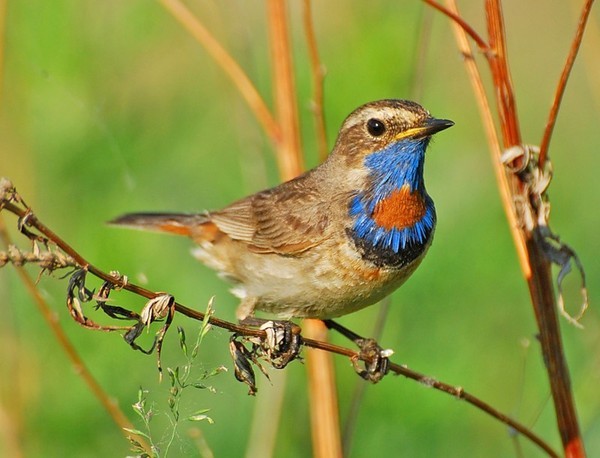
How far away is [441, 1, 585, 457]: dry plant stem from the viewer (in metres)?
3.22

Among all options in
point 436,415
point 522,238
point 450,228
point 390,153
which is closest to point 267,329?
point 522,238

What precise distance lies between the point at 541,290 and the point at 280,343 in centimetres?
84

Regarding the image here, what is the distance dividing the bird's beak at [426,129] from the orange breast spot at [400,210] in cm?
21

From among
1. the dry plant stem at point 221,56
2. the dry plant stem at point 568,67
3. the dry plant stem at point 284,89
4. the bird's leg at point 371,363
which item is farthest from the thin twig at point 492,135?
the dry plant stem at point 221,56

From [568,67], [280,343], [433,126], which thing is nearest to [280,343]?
[280,343]

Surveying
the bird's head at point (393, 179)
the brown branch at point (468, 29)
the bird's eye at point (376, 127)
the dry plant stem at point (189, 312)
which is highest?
the bird's eye at point (376, 127)

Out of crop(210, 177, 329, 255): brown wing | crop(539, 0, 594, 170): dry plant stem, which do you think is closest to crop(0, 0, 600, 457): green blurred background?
crop(210, 177, 329, 255): brown wing

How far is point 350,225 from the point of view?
4.15 meters

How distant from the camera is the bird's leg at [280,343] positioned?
3145mm

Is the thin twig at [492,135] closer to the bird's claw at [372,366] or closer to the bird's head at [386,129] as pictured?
the bird's head at [386,129]

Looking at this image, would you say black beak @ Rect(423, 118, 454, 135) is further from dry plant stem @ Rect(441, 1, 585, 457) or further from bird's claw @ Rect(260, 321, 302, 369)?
bird's claw @ Rect(260, 321, 302, 369)

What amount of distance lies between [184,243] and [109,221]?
821 millimetres

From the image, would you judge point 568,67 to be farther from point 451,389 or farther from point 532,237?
point 451,389

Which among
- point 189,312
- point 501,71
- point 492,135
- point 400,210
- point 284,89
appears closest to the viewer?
point 189,312
